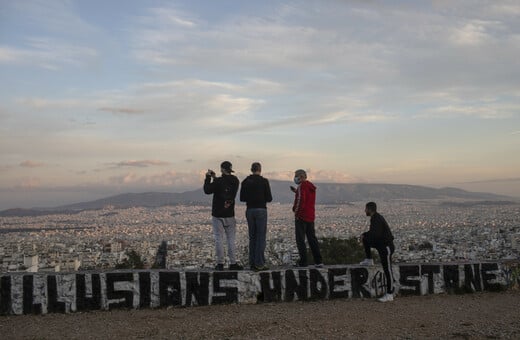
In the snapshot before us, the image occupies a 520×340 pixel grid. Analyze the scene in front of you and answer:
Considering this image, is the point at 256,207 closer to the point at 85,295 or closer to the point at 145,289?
the point at 145,289

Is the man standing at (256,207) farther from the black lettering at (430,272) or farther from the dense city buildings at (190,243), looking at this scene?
the dense city buildings at (190,243)

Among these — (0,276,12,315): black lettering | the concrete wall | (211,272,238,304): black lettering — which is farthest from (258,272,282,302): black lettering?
(0,276,12,315): black lettering

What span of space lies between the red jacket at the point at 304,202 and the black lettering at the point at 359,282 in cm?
150

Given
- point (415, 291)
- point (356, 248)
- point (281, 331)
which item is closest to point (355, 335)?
point (281, 331)

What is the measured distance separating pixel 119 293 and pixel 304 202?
4.21 m

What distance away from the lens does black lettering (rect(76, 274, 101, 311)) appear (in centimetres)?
1002

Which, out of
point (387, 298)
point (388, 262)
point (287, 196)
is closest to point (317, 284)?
point (387, 298)

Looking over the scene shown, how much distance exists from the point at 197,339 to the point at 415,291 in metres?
5.39

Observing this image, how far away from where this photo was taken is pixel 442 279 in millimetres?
11367

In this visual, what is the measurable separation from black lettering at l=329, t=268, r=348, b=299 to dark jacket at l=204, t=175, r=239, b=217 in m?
2.57

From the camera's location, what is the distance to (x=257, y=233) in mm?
10773

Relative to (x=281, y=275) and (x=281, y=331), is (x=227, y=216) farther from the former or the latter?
(x=281, y=331)

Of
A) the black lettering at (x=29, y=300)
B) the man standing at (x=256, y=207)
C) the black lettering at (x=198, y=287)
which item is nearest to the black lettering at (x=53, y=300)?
the black lettering at (x=29, y=300)

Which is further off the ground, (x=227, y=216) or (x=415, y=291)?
(x=227, y=216)
